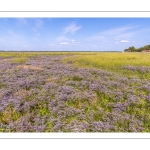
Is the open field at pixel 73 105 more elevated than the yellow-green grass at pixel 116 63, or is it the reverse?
the yellow-green grass at pixel 116 63

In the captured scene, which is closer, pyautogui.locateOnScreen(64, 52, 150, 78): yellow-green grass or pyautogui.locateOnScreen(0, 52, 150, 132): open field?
pyautogui.locateOnScreen(0, 52, 150, 132): open field

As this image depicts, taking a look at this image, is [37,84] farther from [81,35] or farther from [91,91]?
[81,35]

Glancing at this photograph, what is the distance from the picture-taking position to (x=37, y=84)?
535 cm

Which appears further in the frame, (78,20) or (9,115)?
(78,20)

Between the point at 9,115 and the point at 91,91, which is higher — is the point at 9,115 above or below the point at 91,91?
below

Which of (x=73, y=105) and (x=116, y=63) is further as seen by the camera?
(x=116, y=63)

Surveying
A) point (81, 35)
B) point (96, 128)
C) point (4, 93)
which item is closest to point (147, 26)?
point (81, 35)

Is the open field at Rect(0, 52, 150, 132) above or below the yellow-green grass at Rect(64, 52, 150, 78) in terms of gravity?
below

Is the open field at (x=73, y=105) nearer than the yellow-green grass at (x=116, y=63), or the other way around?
the open field at (x=73, y=105)

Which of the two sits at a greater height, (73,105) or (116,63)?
(116,63)
